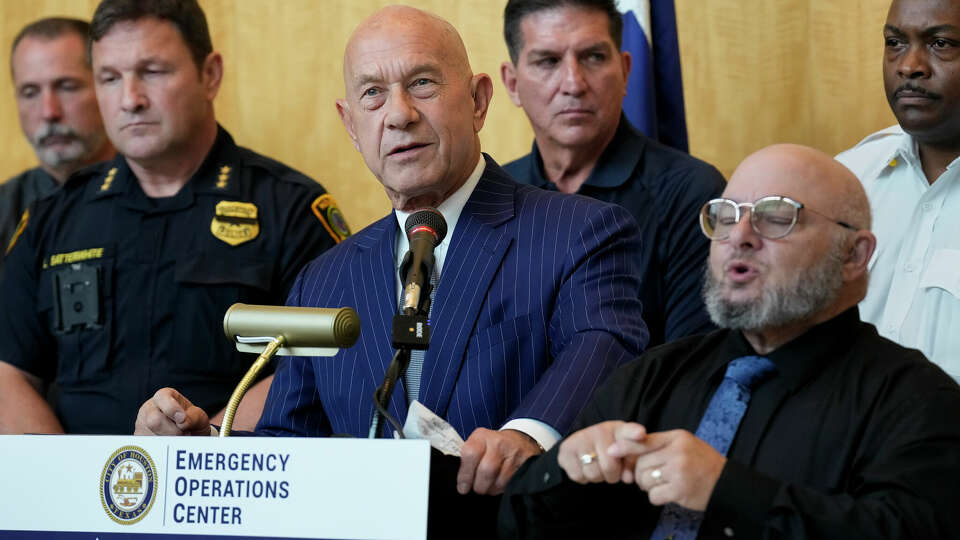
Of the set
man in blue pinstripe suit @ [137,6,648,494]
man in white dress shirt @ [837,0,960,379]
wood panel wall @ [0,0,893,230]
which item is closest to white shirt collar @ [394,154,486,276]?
man in blue pinstripe suit @ [137,6,648,494]

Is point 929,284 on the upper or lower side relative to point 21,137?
lower

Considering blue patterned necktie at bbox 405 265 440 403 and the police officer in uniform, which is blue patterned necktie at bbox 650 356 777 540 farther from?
the police officer in uniform

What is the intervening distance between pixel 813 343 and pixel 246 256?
1.97 metres

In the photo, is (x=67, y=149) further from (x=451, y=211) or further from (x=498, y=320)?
(x=498, y=320)

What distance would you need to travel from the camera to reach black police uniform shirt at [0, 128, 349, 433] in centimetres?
354

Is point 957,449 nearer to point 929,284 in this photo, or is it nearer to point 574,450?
point 574,450

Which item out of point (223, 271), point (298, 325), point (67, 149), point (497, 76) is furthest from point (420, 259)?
point (67, 149)

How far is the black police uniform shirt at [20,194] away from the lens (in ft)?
15.4

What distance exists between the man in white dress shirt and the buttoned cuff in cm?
134

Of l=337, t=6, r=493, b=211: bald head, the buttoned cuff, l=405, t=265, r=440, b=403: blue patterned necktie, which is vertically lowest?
the buttoned cuff

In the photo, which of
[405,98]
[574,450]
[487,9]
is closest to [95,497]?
[574,450]

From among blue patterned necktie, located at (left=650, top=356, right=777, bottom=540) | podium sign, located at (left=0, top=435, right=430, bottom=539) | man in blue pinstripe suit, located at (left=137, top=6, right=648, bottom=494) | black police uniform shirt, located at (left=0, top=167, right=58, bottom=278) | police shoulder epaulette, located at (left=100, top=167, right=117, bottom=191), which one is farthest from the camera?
black police uniform shirt, located at (left=0, top=167, right=58, bottom=278)

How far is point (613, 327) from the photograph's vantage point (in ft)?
7.91

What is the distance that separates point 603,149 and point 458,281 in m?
1.40
